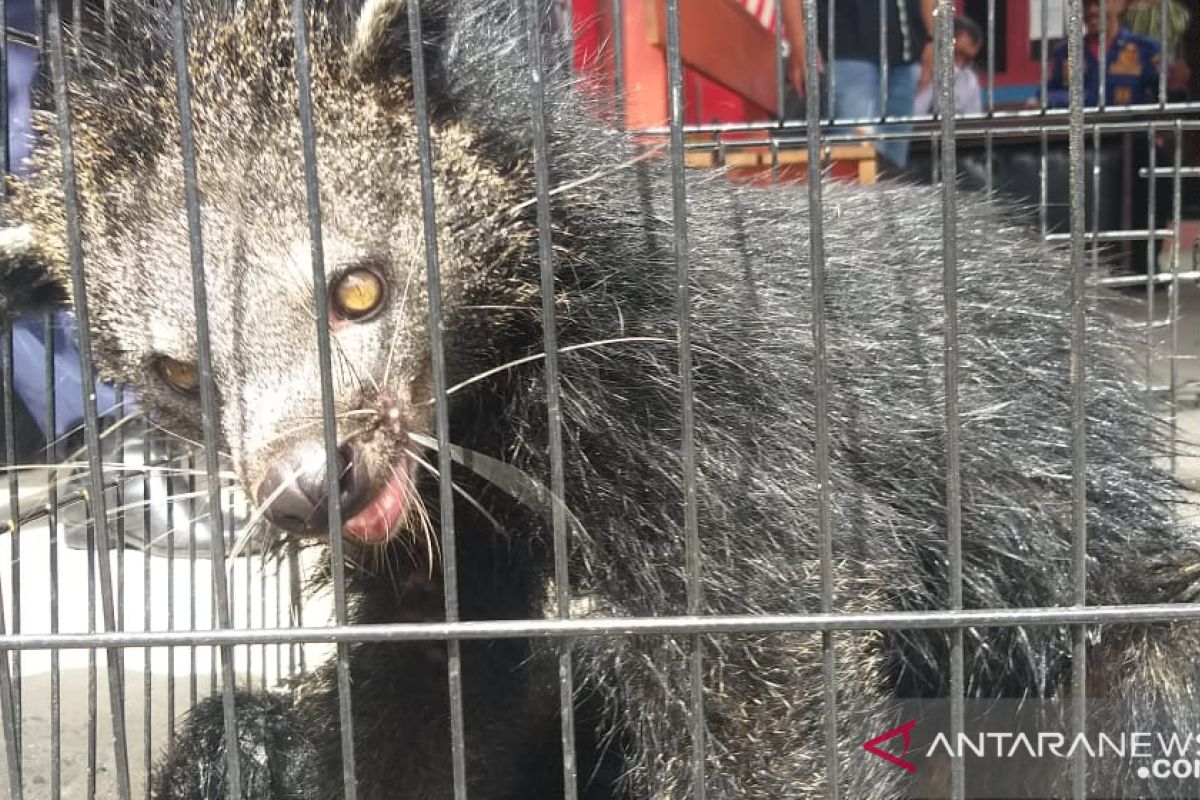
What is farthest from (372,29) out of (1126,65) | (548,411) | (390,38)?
(1126,65)

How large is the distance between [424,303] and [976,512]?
111cm

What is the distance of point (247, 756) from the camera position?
2.17 meters

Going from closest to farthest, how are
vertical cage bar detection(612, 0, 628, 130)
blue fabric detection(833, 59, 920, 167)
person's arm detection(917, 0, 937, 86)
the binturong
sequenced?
the binturong
vertical cage bar detection(612, 0, 628, 130)
blue fabric detection(833, 59, 920, 167)
person's arm detection(917, 0, 937, 86)

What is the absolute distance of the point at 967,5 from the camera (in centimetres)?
626

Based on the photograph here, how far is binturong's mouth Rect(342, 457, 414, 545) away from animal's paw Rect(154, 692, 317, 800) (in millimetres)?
753

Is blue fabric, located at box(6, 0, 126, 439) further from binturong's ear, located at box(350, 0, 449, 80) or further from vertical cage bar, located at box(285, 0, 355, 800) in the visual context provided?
vertical cage bar, located at box(285, 0, 355, 800)

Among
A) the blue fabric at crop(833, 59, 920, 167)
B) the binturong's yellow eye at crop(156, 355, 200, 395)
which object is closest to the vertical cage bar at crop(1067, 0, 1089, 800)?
the binturong's yellow eye at crop(156, 355, 200, 395)

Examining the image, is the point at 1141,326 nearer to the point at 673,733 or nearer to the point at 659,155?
the point at 659,155

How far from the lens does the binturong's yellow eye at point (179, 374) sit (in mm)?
1665

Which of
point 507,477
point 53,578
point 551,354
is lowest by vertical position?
point 53,578

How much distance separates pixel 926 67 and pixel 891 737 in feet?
13.5

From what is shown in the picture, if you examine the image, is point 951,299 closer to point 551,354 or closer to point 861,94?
point 551,354

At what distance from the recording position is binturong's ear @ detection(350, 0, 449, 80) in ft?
5.15

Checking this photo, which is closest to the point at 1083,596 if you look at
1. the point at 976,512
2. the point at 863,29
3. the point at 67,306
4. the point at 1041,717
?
the point at 976,512
